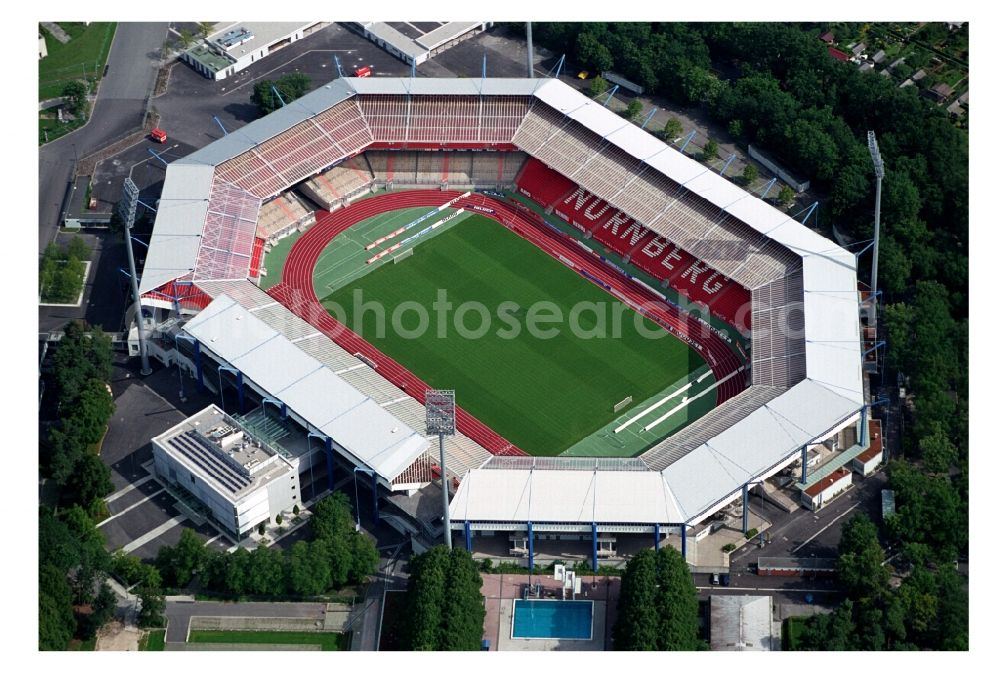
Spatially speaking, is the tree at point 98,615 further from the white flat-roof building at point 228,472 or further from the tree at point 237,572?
the white flat-roof building at point 228,472

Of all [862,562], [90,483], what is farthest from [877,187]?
[90,483]

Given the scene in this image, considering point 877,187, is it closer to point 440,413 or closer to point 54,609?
point 440,413

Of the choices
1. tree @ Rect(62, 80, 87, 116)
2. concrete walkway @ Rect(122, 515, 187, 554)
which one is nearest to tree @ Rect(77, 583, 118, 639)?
concrete walkway @ Rect(122, 515, 187, 554)

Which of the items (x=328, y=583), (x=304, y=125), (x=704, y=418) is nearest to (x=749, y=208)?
(x=704, y=418)

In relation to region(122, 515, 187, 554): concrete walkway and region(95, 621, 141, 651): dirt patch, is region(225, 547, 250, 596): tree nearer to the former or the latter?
region(95, 621, 141, 651): dirt patch

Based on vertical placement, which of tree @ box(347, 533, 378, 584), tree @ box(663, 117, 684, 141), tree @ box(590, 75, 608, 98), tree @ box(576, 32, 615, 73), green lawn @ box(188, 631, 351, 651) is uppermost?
tree @ box(576, 32, 615, 73)

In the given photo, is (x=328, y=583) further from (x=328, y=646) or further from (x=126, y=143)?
(x=126, y=143)
